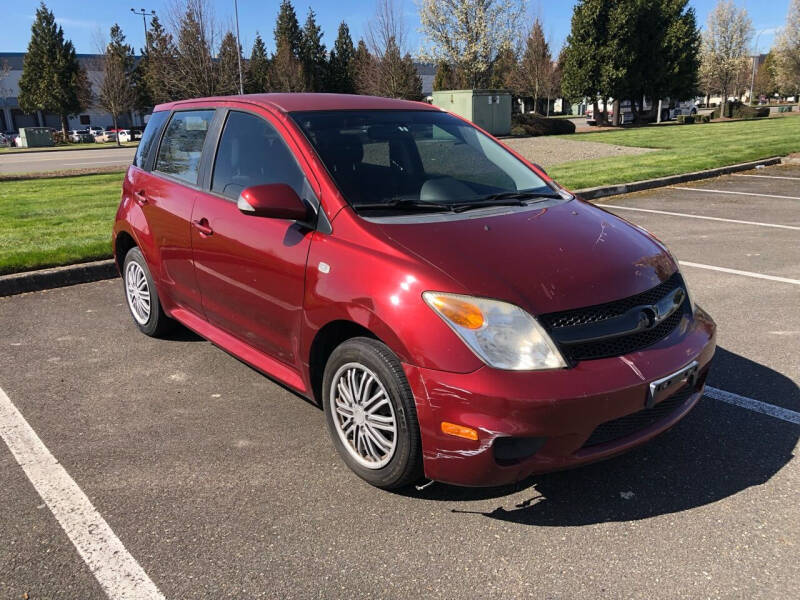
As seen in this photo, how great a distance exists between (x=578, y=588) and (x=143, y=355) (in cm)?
355

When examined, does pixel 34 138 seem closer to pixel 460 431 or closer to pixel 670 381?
pixel 460 431

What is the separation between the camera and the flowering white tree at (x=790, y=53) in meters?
57.1

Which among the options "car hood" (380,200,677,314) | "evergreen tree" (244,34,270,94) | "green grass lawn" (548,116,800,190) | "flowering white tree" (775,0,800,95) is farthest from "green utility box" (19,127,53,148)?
"flowering white tree" (775,0,800,95)

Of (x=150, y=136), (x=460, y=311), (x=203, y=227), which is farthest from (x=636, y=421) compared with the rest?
→ (x=150, y=136)

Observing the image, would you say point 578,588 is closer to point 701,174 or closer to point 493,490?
point 493,490

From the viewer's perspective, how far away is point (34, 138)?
48.0m

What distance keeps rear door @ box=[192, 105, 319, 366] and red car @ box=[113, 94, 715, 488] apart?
0.01 meters

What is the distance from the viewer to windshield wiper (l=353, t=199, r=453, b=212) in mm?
3377

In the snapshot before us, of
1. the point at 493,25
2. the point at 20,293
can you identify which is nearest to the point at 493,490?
the point at 20,293

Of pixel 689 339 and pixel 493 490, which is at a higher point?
pixel 689 339

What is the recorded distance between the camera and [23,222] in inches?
375

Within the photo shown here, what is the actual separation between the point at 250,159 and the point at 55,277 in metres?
3.91

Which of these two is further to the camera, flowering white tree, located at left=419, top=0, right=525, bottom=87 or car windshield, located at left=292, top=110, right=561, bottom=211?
flowering white tree, located at left=419, top=0, right=525, bottom=87

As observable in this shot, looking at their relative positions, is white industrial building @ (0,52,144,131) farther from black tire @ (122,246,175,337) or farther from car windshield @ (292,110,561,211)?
car windshield @ (292,110,561,211)
